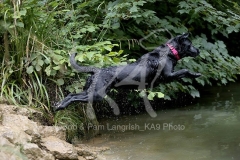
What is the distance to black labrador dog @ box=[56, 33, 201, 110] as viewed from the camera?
4.36 meters

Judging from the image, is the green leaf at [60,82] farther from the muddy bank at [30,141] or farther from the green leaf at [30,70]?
the muddy bank at [30,141]

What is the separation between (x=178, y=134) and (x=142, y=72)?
3.14 feet

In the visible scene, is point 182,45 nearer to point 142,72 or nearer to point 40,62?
point 142,72

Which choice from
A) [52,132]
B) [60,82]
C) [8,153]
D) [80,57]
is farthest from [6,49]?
[8,153]

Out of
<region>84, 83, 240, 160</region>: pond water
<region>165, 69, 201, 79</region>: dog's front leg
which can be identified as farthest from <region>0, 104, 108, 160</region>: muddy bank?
<region>165, 69, 201, 79</region>: dog's front leg

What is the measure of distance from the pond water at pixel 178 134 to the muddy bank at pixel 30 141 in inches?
15.3

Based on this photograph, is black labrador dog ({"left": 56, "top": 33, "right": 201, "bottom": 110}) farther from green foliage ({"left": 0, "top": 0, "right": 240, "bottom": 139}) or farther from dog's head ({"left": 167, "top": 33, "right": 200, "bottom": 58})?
green foliage ({"left": 0, "top": 0, "right": 240, "bottom": 139})

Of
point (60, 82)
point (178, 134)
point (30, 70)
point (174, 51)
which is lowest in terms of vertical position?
point (178, 134)

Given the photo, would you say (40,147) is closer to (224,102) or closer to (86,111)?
(86,111)

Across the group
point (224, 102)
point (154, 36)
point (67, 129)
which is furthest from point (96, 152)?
point (224, 102)

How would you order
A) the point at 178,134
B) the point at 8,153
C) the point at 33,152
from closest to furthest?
the point at 8,153
the point at 33,152
the point at 178,134

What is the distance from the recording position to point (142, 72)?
445 cm

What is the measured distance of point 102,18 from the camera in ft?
20.2

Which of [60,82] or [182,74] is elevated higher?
[182,74]
